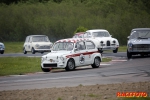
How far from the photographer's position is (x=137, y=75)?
21328 mm

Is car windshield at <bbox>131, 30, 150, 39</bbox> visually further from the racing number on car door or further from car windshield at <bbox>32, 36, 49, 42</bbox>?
car windshield at <bbox>32, 36, 49, 42</bbox>

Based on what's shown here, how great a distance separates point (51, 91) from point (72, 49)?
33.4ft

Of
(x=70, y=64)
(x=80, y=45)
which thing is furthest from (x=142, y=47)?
(x=70, y=64)

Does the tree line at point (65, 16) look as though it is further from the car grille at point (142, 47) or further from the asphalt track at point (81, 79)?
the asphalt track at point (81, 79)

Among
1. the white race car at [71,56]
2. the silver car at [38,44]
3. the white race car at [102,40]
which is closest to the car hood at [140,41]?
the white race car at [71,56]

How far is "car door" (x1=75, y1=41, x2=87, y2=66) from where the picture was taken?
25.6 m

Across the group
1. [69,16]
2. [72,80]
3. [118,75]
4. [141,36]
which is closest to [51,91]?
[72,80]

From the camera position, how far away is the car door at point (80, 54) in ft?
83.9

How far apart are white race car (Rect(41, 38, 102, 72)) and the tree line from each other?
32.4m

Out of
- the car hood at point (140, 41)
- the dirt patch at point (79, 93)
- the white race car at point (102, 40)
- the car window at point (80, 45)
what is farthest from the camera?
the white race car at point (102, 40)

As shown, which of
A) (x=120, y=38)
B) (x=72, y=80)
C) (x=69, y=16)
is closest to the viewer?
(x=72, y=80)

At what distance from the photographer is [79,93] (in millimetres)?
14867

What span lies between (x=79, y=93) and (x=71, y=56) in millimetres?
10320

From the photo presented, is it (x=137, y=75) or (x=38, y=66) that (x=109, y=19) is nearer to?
(x=38, y=66)
